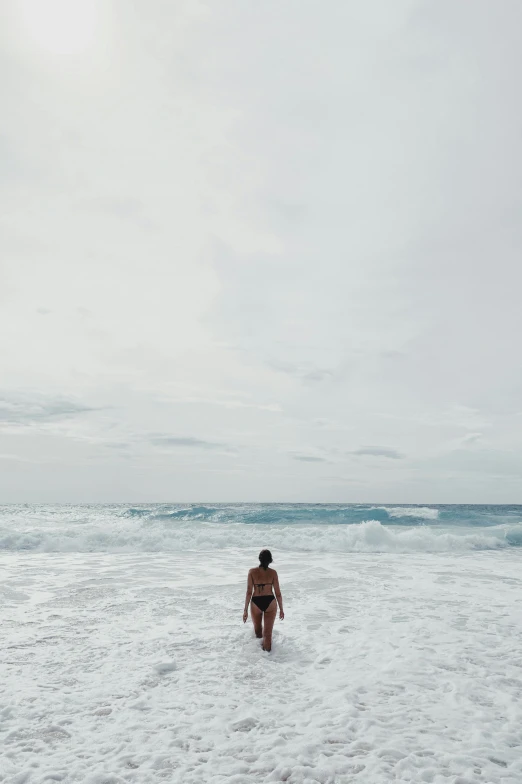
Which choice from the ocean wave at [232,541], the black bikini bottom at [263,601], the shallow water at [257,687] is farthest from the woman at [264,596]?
the ocean wave at [232,541]

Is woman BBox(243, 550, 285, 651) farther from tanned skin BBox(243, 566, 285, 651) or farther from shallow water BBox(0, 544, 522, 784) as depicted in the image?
shallow water BBox(0, 544, 522, 784)

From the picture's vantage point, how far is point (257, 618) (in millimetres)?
8398

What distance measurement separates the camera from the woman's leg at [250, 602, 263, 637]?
27.4 ft

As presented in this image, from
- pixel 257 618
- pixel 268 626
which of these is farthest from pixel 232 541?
pixel 268 626

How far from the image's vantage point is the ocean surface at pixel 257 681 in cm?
453

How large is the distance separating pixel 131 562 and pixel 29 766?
14578 millimetres

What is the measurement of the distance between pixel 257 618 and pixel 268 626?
A: 0.42 m

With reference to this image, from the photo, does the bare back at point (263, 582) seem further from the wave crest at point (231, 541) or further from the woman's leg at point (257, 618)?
the wave crest at point (231, 541)

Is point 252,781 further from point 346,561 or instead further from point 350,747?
point 346,561

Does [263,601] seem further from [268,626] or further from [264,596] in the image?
[268,626]

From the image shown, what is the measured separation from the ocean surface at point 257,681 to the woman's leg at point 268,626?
0.18 meters

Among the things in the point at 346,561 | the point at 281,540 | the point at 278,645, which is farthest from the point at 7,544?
the point at 278,645

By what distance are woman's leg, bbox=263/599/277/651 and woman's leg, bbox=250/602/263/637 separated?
24cm

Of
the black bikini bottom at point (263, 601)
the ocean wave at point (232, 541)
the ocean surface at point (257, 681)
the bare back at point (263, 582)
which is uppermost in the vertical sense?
the bare back at point (263, 582)
